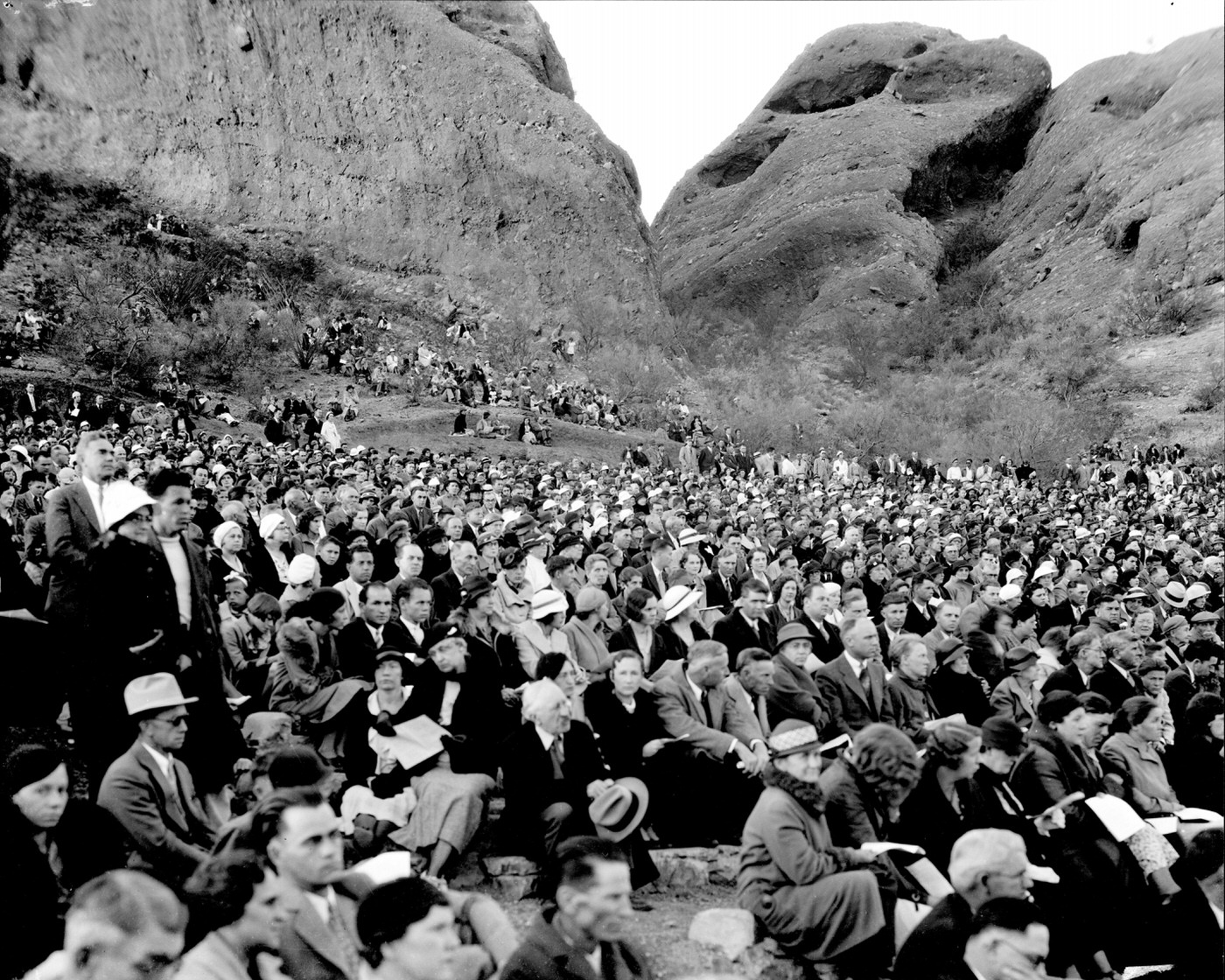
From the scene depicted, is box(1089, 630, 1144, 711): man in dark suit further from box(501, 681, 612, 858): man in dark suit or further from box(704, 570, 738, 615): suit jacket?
box(501, 681, 612, 858): man in dark suit

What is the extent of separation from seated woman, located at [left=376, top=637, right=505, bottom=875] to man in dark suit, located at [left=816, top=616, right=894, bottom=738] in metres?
2.06

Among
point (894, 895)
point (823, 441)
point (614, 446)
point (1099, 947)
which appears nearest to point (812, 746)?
point (894, 895)

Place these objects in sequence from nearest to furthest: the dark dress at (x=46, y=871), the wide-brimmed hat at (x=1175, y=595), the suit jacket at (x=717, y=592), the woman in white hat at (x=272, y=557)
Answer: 1. the dark dress at (x=46, y=871)
2. the woman in white hat at (x=272, y=557)
3. the suit jacket at (x=717, y=592)
4. the wide-brimmed hat at (x=1175, y=595)

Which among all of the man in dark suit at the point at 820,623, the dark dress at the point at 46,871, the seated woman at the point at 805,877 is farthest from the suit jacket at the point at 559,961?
the man in dark suit at the point at 820,623

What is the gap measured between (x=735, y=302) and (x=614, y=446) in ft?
97.7

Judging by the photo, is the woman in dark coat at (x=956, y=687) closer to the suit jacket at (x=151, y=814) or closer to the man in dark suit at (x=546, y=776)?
the man in dark suit at (x=546, y=776)

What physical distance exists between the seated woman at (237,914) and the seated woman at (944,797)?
2862 millimetres

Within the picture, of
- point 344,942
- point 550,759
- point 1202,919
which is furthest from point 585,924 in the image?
point 1202,919

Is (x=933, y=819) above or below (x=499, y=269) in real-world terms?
below

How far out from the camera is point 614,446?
29.8 metres

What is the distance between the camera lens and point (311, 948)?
131 inches

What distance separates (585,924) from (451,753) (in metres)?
1.84

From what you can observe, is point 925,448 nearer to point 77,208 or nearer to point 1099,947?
point 77,208

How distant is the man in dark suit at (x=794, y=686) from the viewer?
6098 mm
